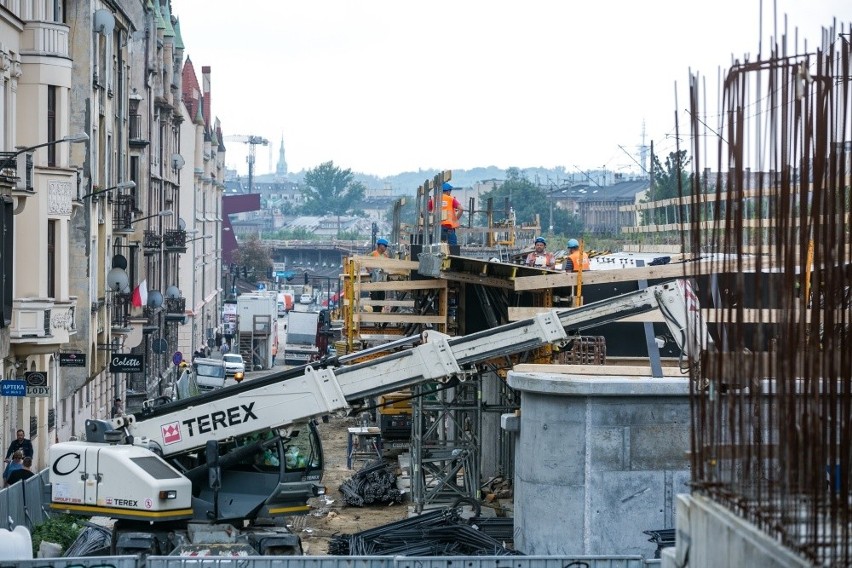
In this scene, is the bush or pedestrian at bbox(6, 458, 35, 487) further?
pedestrian at bbox(6, 458, 35, 487)

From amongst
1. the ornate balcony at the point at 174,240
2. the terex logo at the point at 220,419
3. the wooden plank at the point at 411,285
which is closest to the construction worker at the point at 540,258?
the wooden plank at the point at 411,285

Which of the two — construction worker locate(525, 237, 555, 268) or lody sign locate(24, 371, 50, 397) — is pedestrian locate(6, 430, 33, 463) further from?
construction worker locate(525, 237, 555, 268)

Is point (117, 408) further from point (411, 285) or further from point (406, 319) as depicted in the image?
point (411, 285)

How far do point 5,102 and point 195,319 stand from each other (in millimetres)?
57102

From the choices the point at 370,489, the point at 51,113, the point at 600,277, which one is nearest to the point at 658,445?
the point at 600,277

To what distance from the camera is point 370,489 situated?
33.0 m

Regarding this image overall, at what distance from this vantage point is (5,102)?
29.1 meters

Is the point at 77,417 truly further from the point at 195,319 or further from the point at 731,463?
the point at 195,319

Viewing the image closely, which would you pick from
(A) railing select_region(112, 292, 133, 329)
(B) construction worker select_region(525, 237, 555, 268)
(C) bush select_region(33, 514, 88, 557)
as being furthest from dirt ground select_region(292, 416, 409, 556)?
(A) railing select_region(112, 292, 133, 329)

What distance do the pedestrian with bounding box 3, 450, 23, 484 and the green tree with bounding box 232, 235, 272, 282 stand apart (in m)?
137

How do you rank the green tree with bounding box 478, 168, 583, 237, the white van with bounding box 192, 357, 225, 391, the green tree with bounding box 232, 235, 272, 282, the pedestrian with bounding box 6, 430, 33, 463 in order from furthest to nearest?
the green tree with bounding box 232, 235, 272, 282 → the green tree with bounding box 478, 168, 583, 237 → the white van with bounding box 192, 357, 225, 391 → the pedestrian with bounding box 6, 430, 33, 463

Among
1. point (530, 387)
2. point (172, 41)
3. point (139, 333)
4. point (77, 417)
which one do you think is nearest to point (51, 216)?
point (77, 417)

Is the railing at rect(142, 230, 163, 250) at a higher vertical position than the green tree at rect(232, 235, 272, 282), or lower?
higher

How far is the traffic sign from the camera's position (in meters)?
26.8
